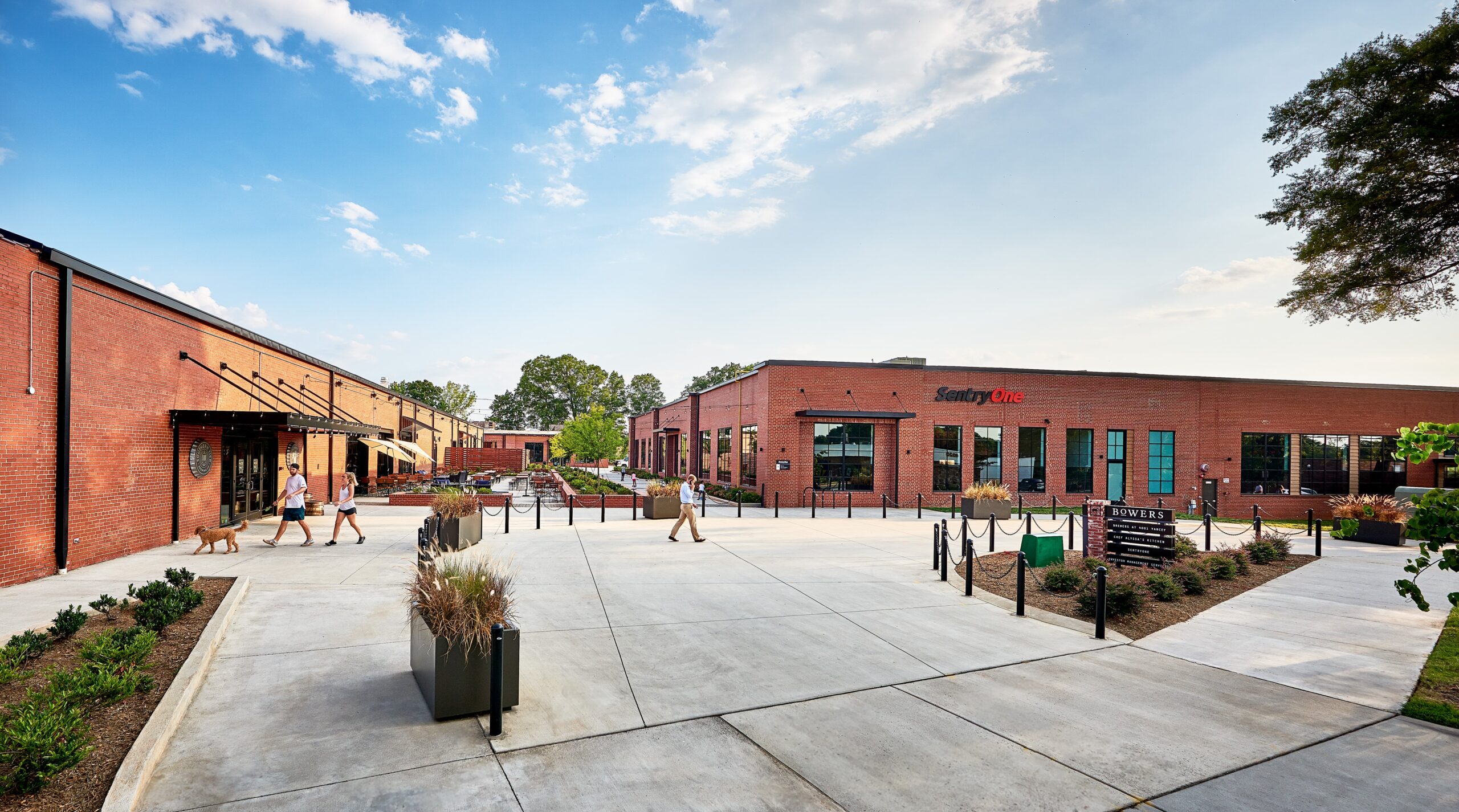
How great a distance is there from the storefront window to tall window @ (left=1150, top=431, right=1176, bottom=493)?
10.7 meters

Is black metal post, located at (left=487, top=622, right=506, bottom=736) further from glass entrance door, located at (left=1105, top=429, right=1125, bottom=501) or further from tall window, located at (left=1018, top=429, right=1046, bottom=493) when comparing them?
glass entrance door, located at (left=1105, top=429, right=1125, bottom=501)

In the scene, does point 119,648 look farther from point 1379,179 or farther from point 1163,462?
point 1163,462

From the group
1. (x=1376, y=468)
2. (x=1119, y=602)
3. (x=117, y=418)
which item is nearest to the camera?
(x=1119, y=602)

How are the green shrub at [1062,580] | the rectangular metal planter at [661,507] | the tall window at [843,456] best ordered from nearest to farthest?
the green shrub at [1062,580]
the rectangular metal planter at [661,507]
the tall window at [843,456]

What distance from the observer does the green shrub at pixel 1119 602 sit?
366 inches

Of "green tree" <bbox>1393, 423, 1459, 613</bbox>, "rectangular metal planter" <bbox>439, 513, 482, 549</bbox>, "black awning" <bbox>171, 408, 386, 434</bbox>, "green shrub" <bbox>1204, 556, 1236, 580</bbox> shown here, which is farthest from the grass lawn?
"black awning" <bbox>171, 408, 386, 434</bbox>

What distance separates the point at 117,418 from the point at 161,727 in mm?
10542

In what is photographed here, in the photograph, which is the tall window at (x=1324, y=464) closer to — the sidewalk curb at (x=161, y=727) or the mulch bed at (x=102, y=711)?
the sidewalk curb at (x=161, y=727)

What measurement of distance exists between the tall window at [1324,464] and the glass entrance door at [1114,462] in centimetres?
1117

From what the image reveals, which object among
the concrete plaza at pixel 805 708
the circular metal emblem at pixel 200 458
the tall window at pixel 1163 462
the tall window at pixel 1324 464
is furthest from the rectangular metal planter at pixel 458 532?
the tall window at pixel 1324 464

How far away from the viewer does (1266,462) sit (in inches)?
1389

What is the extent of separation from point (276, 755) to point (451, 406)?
113 metres

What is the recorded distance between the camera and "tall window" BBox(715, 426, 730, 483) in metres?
36.7

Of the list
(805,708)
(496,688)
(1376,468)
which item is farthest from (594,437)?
(1376,468)
